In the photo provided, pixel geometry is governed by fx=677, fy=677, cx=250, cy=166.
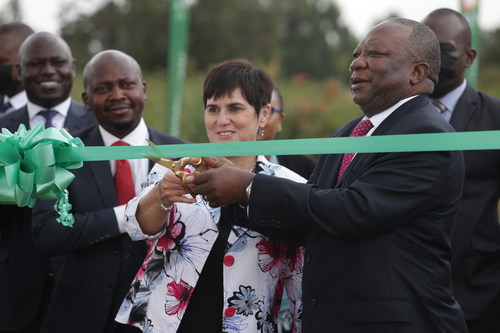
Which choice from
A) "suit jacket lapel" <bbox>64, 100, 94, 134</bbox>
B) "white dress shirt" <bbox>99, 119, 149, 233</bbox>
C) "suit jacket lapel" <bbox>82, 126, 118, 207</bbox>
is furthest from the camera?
"suit jacket lapel" <bbox>64, 100, 94, 134</bbox>

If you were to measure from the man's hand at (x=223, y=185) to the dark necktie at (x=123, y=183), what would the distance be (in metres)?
1.32

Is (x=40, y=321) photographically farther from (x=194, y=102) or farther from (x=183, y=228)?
(x=194, y=102)

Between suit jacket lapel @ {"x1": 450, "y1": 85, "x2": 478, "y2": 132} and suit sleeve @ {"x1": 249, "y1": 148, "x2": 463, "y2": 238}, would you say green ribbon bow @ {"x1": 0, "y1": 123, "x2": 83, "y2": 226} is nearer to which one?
suit sleeve @ {"x1": 249, "y1": 148, "x2": 463, "y2": 238}

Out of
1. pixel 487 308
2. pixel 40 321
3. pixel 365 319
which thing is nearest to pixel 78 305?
pixel 40 321

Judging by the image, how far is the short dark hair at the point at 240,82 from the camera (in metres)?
3.54

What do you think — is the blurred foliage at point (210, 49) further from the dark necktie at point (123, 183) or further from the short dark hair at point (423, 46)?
the short dark hair at point (423, 46)

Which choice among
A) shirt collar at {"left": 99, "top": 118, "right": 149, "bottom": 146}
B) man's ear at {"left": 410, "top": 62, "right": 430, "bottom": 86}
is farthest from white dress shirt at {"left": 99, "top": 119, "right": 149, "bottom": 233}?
man's ear at {"left": 410, "top": 62, "right": 430, "bottom": 86}

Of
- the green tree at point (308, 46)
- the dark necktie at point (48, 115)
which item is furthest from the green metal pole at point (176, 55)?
the green tree at point (308, 46)

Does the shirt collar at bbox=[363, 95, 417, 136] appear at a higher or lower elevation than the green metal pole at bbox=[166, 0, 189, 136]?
lower

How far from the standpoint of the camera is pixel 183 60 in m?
10.4

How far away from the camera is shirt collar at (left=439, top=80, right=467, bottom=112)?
464 cm

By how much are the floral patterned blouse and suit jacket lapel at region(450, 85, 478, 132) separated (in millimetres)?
1752

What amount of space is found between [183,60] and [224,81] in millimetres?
6975

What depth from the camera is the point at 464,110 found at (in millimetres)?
4562
